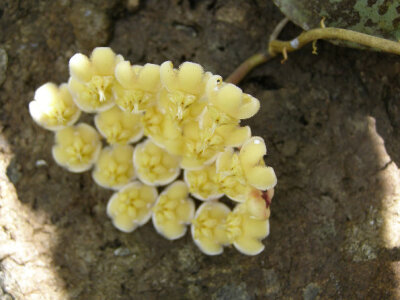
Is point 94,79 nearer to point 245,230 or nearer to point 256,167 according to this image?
point 256,167

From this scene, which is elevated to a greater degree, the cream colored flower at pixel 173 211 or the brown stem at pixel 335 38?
A: the brown stem at pixel 335 38

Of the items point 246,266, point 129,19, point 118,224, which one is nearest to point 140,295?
point 118,224

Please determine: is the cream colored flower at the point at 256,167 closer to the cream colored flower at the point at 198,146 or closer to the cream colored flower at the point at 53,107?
the cream colored flower at the point at 198,146

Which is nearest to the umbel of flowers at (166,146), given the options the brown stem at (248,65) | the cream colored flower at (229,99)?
the cream colored flower at (229,99)

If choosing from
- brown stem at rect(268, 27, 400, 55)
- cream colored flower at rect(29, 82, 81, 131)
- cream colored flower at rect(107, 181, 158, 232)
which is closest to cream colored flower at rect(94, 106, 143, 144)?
cream colored flower at rect(29, 82, 81, 131)

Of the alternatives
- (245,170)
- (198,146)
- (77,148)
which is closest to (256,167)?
(245,170)
